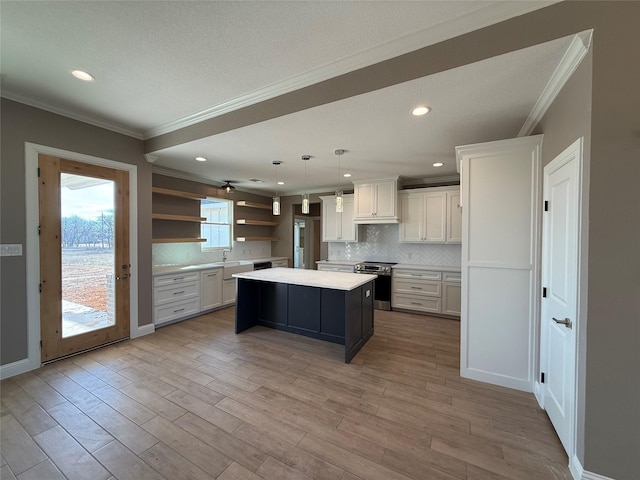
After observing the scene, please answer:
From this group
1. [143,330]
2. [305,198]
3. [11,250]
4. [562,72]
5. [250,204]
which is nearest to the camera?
[562,72]

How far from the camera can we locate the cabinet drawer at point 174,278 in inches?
152

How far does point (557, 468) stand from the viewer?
1.57 m

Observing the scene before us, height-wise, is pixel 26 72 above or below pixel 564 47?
above

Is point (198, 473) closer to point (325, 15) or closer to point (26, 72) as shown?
point (325, 15)

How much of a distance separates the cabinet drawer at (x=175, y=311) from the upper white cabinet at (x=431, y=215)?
13.4 ft

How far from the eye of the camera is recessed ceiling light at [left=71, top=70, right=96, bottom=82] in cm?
216

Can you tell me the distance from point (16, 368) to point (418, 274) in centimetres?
537

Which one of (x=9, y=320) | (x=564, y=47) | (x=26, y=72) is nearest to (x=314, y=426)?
(x=564, y=47)

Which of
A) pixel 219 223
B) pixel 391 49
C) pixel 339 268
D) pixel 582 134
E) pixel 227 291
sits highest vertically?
Answer: pixel 391 49

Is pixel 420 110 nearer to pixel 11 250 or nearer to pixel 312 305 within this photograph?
pixel 312 305

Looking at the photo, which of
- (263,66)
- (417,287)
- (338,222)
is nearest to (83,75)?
(263,66)

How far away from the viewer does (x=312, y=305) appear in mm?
3516

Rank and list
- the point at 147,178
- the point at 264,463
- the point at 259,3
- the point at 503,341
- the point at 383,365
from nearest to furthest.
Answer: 1. the point at 259,3
2. the point at 264,463
3. the point at 503,341
4. the point at 383,365
5. the point at 147,178

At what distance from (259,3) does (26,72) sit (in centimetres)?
226
